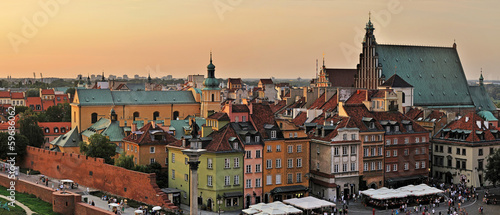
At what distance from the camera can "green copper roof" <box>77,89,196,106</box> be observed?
88.9 meters

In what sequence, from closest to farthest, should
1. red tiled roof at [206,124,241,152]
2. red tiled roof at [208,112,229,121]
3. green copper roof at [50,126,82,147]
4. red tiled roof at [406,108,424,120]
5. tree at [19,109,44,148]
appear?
red tiled roof at [206,124,241,152] → red tiled roof at [208,112,229,121] → red tiled roof at [406,108,424,120] → green copper roof at [50,126,82,147] → tree at [19,109,44,148]

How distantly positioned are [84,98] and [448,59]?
57796 millimetres

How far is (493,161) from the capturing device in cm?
6231

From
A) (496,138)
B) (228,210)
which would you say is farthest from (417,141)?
(228,210)

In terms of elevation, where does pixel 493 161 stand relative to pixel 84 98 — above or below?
below

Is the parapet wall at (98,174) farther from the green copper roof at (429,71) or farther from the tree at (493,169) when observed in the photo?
the green copper roof at (429,71)

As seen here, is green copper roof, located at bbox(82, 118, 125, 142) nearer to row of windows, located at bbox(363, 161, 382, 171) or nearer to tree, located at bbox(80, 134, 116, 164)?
tree, located at bbox(80, 134, 116, 164)

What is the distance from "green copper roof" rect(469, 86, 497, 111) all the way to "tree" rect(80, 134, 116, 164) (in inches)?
2406

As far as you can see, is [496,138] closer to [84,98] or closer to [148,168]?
[148,168]

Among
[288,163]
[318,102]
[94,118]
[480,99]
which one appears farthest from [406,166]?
[94,118]

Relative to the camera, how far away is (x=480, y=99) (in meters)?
101

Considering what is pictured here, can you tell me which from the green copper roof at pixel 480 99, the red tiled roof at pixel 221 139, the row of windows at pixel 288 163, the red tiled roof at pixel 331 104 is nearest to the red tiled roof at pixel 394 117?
the red tiled roof at pixel 331 104

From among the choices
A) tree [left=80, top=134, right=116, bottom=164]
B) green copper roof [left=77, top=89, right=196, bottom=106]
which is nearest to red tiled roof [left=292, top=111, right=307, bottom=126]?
tree [left=80, top=134, right=116, bottom=164]

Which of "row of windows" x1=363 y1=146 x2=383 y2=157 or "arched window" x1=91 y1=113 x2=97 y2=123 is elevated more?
"arched window" x1=91 y1=113 x2=97 y2=123
